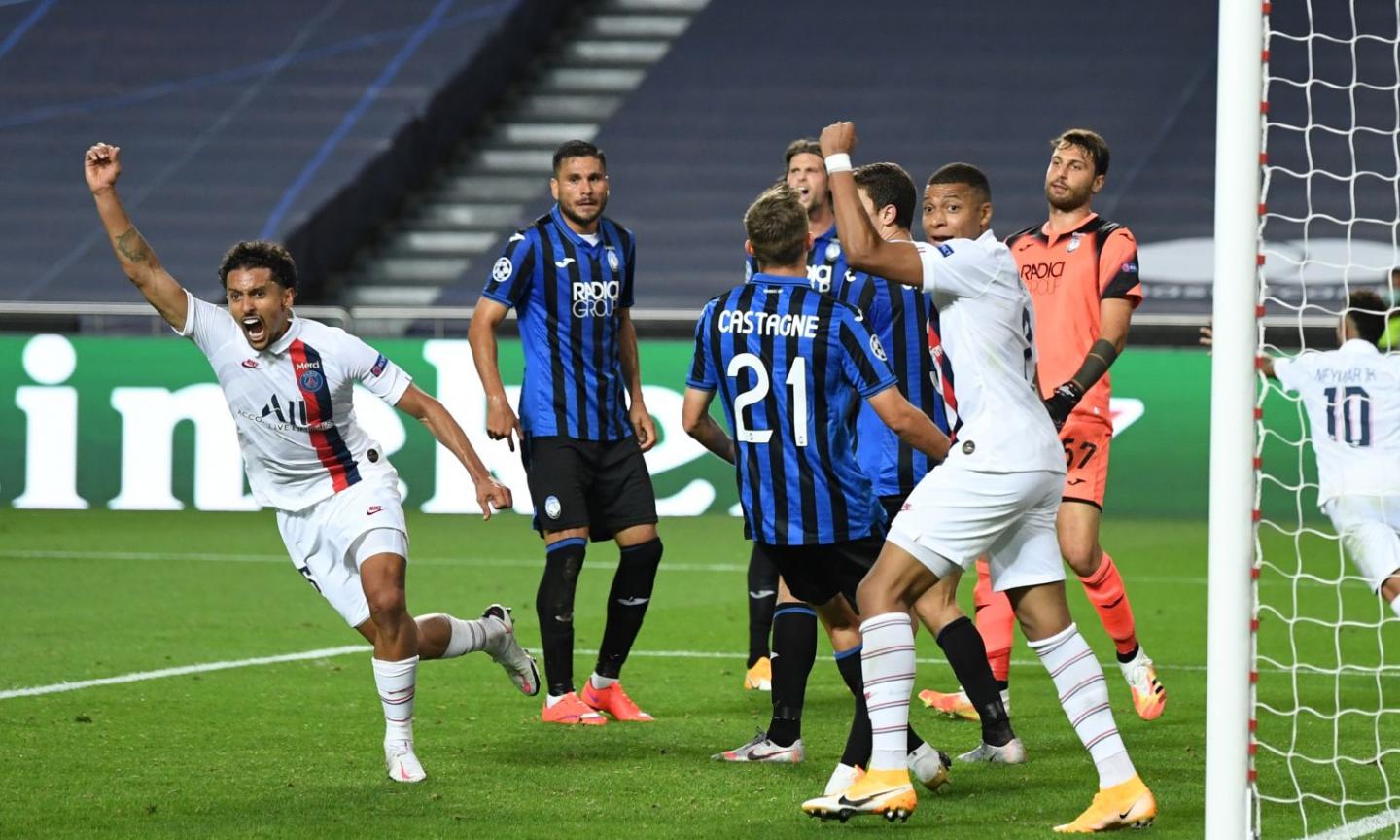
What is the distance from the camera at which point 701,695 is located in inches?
288

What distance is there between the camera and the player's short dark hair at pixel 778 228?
214 inches

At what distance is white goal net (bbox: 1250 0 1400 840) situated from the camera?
5.34 m

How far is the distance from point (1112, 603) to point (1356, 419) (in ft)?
6.57

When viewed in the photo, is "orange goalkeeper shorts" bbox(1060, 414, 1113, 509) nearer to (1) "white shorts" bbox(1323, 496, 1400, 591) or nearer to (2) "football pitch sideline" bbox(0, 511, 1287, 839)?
(2) "football pitch sideline" bbox(0, 511, 1287, 839)

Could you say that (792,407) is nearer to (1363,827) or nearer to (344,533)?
(344,533)

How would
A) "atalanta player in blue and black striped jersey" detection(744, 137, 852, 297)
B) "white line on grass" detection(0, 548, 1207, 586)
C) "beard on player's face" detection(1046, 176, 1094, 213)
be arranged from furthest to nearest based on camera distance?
"white line on grass" detection(0, 548, 1207, 586) < "atalanta player in blue and black striped jersey" detection(744, 137, 852, 297) < "beard on player's face" detection(1046, 176, 1094, 213)

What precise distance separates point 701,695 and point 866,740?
82.4 inches

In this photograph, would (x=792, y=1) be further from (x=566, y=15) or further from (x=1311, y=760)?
(x=1311, y=760)

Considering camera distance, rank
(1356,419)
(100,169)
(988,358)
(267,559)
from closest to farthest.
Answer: (988,358)
(100,169)
(1356,419)
(267,559)

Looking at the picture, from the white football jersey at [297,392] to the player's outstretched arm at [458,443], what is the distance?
0.05 meters

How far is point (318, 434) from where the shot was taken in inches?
232

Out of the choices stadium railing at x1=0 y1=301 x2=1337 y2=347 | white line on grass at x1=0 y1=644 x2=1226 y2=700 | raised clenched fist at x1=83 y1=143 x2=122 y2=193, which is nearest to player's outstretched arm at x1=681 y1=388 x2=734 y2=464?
raised clenched fist at x1=83 y1=143 x2=122 y2=193

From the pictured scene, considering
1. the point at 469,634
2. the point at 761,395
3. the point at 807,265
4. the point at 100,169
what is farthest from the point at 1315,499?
the point at 100,169

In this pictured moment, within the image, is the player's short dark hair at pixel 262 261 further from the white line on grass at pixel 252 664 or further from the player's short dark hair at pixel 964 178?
the white line on grass at pixel 252 664
